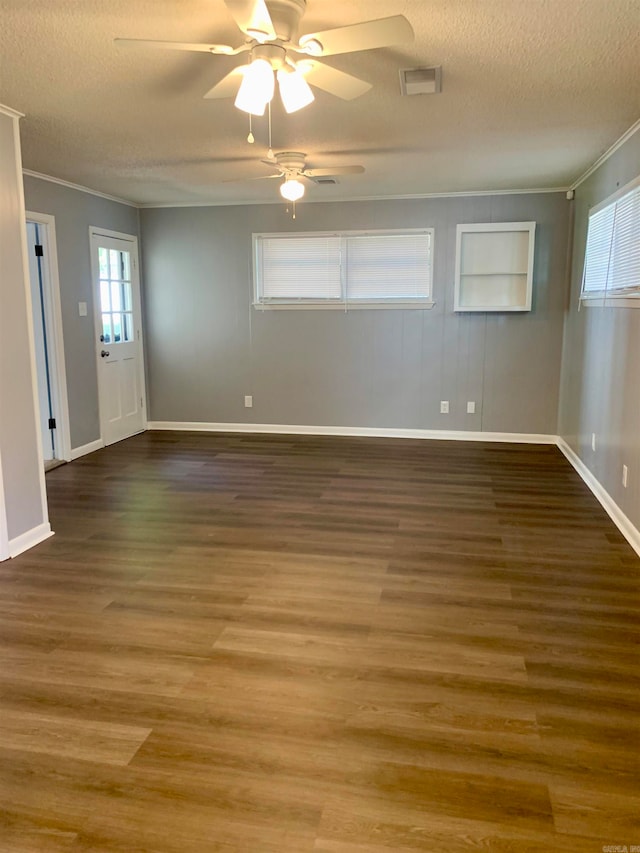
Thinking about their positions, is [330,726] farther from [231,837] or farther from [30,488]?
[30,488]

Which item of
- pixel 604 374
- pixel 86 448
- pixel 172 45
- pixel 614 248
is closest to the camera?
pixel 172 45

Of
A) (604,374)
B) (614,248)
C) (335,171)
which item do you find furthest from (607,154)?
(335,171)

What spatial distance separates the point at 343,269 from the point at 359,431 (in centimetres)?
176

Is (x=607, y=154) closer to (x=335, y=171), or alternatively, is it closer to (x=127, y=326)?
(x=335, y=171)

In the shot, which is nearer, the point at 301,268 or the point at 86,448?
the point at 86,448

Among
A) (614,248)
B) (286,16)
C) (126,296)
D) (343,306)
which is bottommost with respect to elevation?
(343,306)

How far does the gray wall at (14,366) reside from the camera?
342 centimetres

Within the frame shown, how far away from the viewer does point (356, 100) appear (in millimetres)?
3383

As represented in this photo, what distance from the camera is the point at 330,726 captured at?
210 cm

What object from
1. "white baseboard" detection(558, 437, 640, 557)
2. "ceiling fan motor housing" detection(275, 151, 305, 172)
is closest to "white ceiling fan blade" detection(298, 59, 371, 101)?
"ceiling fan motor housing" detection(275, 151, 305, 172)

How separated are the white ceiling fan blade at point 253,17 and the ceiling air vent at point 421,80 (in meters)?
0.95

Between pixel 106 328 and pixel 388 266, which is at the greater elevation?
pixel 388 266

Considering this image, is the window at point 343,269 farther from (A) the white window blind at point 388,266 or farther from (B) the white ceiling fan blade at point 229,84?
(B) the white ceiling fan blade at point 229,84

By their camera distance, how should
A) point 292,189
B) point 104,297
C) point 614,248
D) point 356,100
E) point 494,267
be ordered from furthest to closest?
point 104,297 < point 494,267 < point 614,248 < point 292,189 < point 356,100
